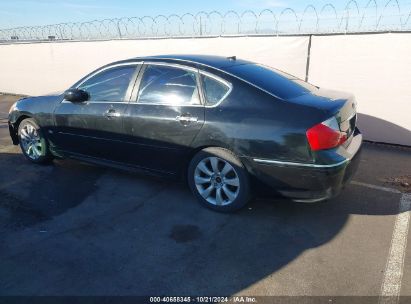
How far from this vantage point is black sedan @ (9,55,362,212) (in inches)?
141

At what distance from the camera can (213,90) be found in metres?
4.04

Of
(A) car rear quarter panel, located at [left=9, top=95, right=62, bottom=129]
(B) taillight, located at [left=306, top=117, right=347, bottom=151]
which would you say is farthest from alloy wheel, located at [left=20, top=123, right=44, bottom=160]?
(B) taillight, located at [left=306, top=117, right=347, bottom=151]

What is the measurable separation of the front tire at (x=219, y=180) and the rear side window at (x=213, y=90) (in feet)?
1.68

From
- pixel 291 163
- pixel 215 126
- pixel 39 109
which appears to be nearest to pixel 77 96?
pixel 39 109

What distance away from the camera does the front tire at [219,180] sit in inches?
154

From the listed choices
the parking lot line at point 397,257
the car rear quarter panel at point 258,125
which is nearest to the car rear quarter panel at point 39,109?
the car rear quarter panel at point 258,125

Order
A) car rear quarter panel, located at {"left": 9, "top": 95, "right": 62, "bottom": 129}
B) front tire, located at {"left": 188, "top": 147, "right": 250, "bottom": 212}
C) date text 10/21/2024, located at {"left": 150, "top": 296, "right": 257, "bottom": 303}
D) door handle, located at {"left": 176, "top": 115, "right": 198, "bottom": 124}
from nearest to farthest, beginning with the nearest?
date text 10/21/2024, located at {"left": 150, "top": 296, "right": 257, "bottom": 303}
front tire, located at {"left": 188, "top": 147, "right": 250, "bottom": 212}
door handle, located at {"left": 176, "top": 115, "right": 198, "bottom": 124}
car rear quarter panel, located at {"left": 9, "top": 95, "right": 62, "bottom": 129}

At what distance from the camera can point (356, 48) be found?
6.74 m

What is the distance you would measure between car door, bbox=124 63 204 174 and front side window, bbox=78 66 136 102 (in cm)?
21

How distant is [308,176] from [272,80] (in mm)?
Result: 1207

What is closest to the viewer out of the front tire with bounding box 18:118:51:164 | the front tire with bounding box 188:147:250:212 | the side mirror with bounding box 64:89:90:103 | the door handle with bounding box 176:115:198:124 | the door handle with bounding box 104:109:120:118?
the front tire with bounding box 188:147:250:212

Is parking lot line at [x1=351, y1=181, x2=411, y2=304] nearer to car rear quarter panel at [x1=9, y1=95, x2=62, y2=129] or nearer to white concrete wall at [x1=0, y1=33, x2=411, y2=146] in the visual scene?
white concrete wall at [x1=0, y1=33, x2=411, y2=146]

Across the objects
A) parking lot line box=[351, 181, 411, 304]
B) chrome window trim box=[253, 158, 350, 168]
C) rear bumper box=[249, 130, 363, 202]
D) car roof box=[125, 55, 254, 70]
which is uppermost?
car roof box=[125, 55, 254, 70]

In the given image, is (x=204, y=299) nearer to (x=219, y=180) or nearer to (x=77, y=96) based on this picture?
(x=219, y=180)
